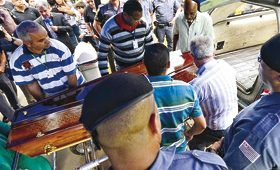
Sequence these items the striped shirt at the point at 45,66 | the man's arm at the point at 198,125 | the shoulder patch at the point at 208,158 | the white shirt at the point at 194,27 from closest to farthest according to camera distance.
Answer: the shoulder patch at the point at 208,158, the man's arm at the point at 198,125, the striped shirt at the point at 45,66, the white shirt at the point at 194,27

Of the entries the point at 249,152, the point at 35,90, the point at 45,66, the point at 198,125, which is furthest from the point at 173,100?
the point at 35,90

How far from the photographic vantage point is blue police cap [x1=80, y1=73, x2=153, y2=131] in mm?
634

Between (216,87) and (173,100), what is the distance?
1.90 ft

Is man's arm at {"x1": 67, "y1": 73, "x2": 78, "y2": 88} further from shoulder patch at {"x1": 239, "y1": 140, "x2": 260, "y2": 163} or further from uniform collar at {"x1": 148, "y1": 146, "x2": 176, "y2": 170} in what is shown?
shoulder patch at {"x1": 239, "y1": 140, "x2": 260, "y2": 163}

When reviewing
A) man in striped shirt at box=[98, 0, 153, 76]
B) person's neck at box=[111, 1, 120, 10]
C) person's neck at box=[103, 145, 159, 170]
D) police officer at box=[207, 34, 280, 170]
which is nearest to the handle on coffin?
man in striped shirt at box=[98, 0, 153, 76]

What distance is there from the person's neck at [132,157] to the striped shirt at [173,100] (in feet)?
2.29

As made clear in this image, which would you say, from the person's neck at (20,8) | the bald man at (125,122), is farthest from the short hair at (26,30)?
the person's neck at (20,8)

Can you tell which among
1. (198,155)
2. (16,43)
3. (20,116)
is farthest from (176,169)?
(16,43)

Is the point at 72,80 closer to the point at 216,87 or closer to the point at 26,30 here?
the point at 26,30

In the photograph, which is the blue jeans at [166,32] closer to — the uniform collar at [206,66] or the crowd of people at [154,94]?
the crowd of people at [154,94]

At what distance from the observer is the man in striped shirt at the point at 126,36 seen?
7.44 feet

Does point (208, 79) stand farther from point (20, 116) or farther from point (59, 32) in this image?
point (59, 32)

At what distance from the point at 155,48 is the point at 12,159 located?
156cm

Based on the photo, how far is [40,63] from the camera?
6.84 ft
